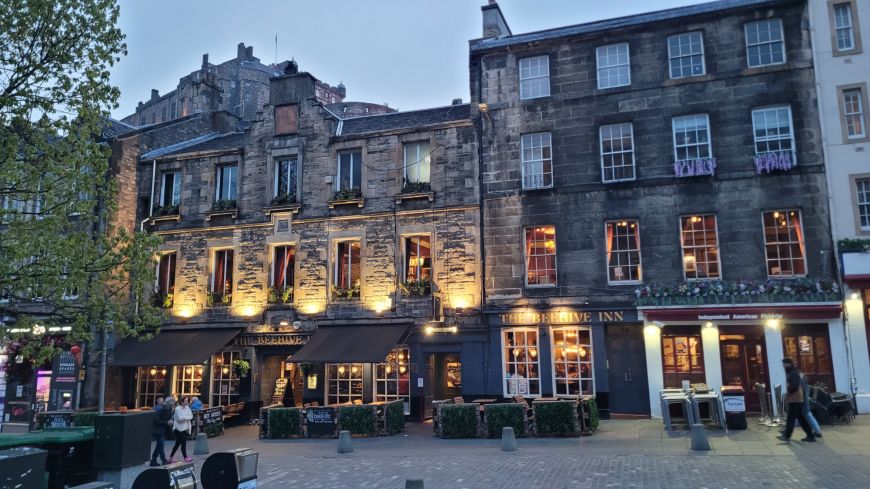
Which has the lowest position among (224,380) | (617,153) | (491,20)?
(224,380)

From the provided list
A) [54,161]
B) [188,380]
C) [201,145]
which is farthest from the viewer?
[201,145]

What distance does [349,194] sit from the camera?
22438 mm

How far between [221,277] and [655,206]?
15.6m

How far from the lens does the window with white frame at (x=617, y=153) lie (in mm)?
19953

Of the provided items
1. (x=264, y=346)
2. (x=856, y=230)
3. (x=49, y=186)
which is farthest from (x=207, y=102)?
(x=856, y=230)

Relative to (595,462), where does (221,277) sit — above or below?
above

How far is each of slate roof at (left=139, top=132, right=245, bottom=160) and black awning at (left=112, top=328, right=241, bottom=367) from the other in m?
7.13

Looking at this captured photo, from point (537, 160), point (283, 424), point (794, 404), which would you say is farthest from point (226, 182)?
point (794, 404)

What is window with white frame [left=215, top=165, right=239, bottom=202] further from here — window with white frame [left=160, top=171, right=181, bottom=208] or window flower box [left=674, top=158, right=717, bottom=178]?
window flower box [left=674, top=158, right=717, bottom=178]

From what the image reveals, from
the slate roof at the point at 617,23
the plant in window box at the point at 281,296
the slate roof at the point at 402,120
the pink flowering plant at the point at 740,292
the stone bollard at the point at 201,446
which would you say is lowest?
the stone bollard at the point at 201,446

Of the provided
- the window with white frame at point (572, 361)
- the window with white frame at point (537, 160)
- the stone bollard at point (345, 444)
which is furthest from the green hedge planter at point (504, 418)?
the window with white frame at point (537, 160)

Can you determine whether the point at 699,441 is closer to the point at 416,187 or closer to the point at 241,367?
the point at 416,187

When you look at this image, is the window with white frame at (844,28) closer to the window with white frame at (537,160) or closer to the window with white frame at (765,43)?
the window with white frame at (765,43)

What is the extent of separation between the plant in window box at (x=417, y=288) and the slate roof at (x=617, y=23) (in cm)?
809
